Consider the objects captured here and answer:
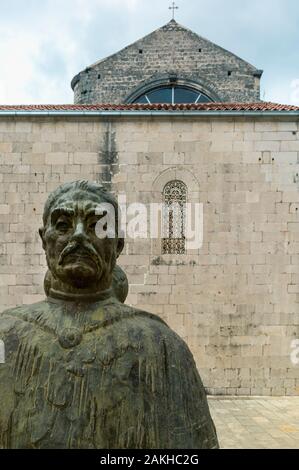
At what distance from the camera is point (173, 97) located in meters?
18.6

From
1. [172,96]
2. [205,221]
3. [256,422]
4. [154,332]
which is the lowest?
[256,422]

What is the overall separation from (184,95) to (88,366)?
17969 millimetres

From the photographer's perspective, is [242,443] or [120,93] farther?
[120,93]

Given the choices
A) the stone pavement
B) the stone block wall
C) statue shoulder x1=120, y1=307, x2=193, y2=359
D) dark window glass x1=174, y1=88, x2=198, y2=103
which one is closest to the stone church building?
the stone block wall

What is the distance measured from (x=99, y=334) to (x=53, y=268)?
0.94ft

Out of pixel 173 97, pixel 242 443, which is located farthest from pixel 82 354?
pixel 173 97

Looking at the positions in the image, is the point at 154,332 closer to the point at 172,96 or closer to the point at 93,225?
the point at 93,225

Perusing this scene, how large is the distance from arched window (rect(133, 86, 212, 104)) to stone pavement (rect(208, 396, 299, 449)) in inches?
446

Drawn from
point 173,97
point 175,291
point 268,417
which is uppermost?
point 173,97

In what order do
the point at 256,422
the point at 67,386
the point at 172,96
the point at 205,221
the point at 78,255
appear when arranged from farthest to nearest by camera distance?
the point at 172,96
the point at 205,221
the point at 256,422
the point at 78,255
the point at 67,386

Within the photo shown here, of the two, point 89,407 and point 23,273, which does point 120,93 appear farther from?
point 89,407

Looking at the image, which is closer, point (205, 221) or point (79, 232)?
point (79, 232)

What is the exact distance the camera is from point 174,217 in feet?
36.9

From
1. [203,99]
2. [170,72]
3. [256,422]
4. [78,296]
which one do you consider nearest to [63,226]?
[78,296]
